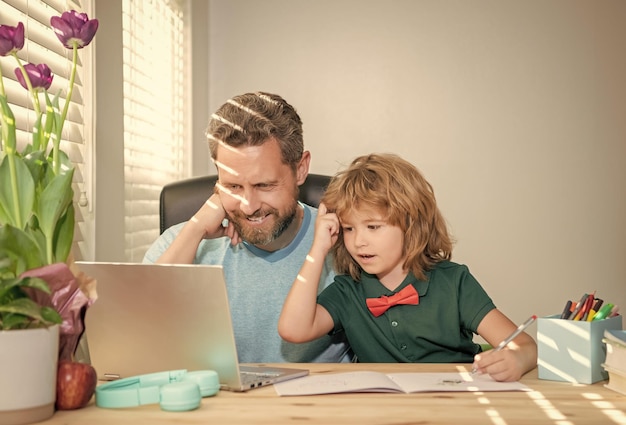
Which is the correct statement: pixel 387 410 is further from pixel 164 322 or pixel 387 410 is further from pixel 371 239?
pixel 371 239

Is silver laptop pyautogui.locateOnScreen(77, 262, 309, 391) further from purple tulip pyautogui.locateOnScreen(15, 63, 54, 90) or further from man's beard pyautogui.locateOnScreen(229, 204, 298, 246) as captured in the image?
man's beard pyautogui.locateOnScreen(229, 204, 298, 246)

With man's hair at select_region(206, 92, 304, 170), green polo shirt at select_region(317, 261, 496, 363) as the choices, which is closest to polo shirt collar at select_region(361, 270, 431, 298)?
green polo shirt at select_region(317, 261, 496, 363)

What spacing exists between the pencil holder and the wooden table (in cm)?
6

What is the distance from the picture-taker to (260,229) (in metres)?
2.00

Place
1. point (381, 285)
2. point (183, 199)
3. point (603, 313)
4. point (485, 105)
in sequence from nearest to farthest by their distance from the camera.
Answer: point (603, 313), point (381, 285), point (183, 199), point (485, 105)

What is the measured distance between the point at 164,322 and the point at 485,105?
2.80m

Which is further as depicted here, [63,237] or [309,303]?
[309,303]

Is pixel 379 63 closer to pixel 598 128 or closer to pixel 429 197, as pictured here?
pixel 598 128

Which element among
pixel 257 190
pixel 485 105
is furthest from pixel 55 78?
pixel 485 105

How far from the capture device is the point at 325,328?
1.89m

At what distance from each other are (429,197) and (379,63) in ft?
6.50

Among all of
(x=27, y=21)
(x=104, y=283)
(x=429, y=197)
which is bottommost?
(x=104, y=283)

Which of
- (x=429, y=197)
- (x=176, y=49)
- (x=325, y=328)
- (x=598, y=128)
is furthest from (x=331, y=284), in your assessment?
(x=598, y=128)

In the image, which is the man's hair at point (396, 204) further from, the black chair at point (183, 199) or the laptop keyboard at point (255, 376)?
the laptop keyboard at point (255, 376)
